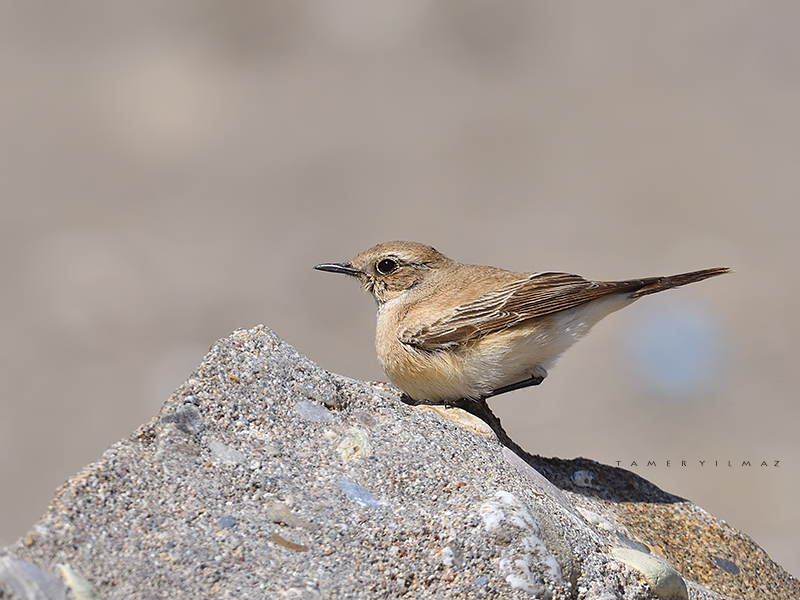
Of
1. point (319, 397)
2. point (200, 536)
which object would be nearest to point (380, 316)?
point (319, 397)

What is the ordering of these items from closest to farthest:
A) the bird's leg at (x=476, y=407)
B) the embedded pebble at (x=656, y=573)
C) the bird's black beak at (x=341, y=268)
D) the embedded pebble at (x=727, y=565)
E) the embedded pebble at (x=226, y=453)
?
1. the embedded pebble at (x=226, y=453)
2. the embedded pebble at (x=656, y=573)
3. the embedded pebble at (x=727, y=565)
4. the bird's leg at (x=476, y=407)
5. the bird's black beak at (x=341, y=268)

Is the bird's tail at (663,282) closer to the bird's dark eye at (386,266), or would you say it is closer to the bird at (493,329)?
the bird at (493,329)

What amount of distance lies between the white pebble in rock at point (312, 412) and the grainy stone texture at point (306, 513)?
1 centimetres

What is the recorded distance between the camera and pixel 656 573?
3.89 m

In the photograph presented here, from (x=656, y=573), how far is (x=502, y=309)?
90.2 inches

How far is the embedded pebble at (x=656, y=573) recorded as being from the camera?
3.86 meters

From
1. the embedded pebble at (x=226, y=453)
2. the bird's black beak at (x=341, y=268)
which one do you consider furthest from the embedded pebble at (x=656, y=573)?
the bird's black beak at (x=341, y=268)

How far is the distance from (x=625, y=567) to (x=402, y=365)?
2.31 metres

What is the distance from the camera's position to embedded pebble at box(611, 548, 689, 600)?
3861 millimetres

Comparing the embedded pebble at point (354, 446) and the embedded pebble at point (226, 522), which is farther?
the embedded pebble at point (354, 446)

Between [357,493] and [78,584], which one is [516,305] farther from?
[78,584]

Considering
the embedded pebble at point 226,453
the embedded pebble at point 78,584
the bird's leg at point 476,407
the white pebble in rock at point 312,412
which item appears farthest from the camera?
the bird's leg at point 476,407

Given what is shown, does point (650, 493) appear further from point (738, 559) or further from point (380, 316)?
point (380, 316)

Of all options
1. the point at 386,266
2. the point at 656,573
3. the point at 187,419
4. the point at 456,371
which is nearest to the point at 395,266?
the point at 386,266
